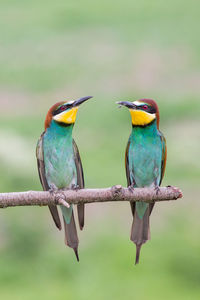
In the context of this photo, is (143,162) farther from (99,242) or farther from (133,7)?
(133,7)

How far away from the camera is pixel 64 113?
237cm

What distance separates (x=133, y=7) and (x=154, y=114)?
13.5 metres

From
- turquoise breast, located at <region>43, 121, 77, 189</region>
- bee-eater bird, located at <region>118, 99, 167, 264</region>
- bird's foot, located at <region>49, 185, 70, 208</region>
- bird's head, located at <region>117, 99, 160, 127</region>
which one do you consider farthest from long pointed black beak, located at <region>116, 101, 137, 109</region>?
turquoise breast, located at <region>43, 121, 77, 189</region>

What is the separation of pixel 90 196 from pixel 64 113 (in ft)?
1.38

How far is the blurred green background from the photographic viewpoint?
18.6 ft

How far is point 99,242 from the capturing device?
6238 mm

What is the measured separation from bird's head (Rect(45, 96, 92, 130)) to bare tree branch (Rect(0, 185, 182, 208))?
0.29 metres

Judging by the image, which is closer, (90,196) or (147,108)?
(90,196)

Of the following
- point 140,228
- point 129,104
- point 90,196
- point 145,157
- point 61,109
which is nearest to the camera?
point 90,196

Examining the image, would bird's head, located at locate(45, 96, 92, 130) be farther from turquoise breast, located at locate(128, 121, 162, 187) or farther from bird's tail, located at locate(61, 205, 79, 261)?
turquoise breast, located at locate(128, 121, 162, 187)

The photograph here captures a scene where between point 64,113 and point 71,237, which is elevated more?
point 64,113

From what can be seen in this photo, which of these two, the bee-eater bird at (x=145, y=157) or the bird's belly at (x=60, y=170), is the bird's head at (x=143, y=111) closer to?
the bee-eater bird at (x=145, y=157)

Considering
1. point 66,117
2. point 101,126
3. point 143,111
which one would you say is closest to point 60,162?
point 66,117

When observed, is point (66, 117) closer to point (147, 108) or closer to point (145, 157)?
point (147, 108)
